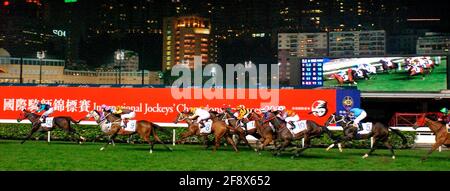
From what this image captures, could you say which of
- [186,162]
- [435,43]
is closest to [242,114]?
[186,162]

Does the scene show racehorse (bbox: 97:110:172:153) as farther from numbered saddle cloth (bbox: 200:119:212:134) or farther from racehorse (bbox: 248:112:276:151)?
racehorse (bbox: 248:112:276:151)

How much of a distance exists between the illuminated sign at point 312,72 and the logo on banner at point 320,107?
9210mm

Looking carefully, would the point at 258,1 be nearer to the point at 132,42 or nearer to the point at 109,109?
the point at 132,42

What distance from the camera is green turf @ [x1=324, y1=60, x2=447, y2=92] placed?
28297mm

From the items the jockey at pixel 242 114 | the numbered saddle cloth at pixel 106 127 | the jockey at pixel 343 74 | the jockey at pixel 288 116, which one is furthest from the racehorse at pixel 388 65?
the numbered saddle cloth at pixel 106 127

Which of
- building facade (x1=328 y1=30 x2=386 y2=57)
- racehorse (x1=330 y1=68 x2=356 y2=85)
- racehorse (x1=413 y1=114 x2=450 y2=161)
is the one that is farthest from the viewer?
building facade (x1=328 y1=30 x2=386 y2=57)

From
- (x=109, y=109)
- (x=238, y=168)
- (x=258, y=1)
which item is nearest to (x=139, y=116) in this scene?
(x=109, y=109)

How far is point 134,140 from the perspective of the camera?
59.1 ft

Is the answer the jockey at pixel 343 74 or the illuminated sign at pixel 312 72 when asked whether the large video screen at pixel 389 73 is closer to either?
the jockey at pixel 343 74

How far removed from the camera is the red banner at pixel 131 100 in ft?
65.6

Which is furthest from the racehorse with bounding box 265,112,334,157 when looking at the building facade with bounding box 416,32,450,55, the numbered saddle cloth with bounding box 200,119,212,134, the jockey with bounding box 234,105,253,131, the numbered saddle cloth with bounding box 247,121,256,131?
the building facade with bounding box 416,32,450,55

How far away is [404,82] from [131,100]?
16.1 meters

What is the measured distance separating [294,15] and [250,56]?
1771 centimetres
